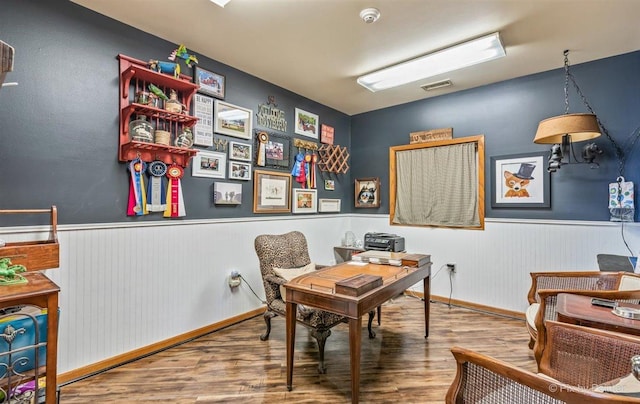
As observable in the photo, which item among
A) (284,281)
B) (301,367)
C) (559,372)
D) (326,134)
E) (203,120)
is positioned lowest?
(301,367)

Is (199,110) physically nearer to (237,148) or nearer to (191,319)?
(237,148)

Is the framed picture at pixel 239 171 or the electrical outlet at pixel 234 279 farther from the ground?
the framed picture at pixel 239 171

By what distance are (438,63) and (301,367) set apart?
2.91 metres

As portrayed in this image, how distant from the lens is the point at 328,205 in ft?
14.5

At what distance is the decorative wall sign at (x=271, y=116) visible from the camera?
11.3ft

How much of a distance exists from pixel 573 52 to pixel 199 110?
11.5ft

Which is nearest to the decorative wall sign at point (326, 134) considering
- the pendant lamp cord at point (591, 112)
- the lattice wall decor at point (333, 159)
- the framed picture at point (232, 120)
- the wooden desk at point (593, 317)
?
the lattice wall decor at point (333, 159)

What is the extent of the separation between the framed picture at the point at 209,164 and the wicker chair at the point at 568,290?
2.80m

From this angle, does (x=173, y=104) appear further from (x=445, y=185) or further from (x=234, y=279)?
(x=445, y=185)

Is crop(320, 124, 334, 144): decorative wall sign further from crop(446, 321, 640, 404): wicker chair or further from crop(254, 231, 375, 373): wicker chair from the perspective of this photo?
crop(446, 321, 640, 404): wicker chair

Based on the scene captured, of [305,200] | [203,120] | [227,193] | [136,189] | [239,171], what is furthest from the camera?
[305,200]

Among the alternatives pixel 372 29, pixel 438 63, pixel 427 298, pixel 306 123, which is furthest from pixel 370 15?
pixel 427 298

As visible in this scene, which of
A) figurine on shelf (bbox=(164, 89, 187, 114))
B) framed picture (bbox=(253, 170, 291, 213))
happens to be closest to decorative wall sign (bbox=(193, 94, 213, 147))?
figurine on shelf (bbox=(164, 89, 187, 114))

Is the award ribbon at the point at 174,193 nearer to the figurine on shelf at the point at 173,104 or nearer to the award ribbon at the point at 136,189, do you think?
the award ribbon at the point at 136,189
